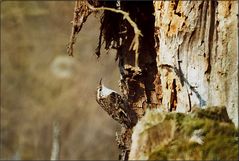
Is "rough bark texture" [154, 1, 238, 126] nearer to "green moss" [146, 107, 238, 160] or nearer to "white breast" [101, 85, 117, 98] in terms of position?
"green moss" [146, 107, 238, 160]

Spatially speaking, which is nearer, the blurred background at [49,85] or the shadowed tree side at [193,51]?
the shadowed tree side at [193,51]

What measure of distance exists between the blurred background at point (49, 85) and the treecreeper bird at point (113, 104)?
7387mm

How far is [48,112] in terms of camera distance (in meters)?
16.0

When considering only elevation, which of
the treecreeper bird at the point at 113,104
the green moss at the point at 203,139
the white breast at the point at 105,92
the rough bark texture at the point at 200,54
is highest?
the rough bark texture at the point at 200,54

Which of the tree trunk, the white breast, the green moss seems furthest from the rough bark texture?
the white breast

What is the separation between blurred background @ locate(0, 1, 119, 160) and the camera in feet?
42.9

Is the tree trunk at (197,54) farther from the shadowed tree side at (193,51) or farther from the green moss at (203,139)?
the green moss at (203,139)

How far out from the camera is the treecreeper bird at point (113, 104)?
3.71m

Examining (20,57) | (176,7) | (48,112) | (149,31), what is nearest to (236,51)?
(176,7)

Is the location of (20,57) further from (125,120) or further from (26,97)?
(125,120)

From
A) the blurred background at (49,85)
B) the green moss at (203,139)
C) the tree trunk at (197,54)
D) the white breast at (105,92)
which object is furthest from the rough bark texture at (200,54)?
the blurred background at (49,85)

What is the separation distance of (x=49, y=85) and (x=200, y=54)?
48.1 feet

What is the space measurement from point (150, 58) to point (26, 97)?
13065mm

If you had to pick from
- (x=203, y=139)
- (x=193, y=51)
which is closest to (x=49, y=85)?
(x=193, y=51)
